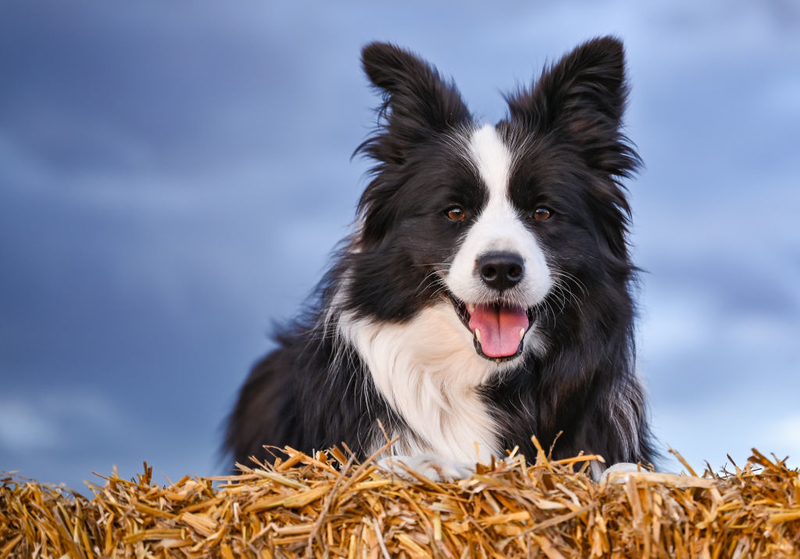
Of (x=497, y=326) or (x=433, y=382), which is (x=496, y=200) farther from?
(x=433, y=382)

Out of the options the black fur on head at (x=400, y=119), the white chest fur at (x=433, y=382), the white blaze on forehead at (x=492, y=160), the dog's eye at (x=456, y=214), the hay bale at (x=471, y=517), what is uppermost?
the black fur on head at (x=400, y=119)

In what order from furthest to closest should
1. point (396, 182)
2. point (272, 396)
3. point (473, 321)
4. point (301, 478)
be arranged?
point (272, 396) → point (396, 182) → point (473, 321) → point (301, 478)

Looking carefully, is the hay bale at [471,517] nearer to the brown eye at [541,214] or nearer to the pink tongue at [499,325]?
the pink tongue at [499,325]

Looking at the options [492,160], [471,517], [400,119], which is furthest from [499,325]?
[471,517]

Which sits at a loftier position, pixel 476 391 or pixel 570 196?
pixel 570 196

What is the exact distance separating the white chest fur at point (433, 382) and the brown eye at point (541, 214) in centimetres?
62

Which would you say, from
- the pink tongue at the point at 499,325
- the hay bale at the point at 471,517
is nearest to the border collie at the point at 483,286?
the pink tongue at the point at 499,325

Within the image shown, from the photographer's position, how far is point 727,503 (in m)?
2.40

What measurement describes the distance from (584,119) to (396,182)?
99 centimetres

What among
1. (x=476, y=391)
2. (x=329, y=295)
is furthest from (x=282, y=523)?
(x=329, y=295)

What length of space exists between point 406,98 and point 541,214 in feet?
3.09

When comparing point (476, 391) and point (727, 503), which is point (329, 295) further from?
point (727, 503)

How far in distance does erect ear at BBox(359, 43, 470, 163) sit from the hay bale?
204 centimetres

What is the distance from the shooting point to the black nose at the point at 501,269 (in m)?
3.45
